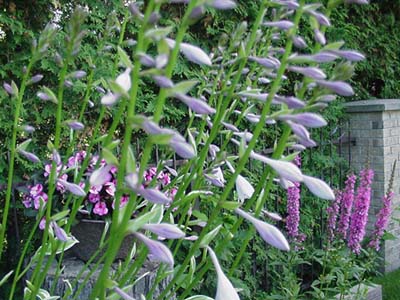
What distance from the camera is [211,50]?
3.77 meters

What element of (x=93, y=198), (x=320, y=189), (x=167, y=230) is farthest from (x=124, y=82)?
(x=93, y=198)

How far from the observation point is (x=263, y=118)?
2.49ft

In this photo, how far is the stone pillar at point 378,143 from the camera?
473 cm

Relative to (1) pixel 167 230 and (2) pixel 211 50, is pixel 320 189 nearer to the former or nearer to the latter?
(1) pixel 167 230

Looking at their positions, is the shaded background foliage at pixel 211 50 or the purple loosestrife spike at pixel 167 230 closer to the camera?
the purple loosestrife spike at pixel 167 230

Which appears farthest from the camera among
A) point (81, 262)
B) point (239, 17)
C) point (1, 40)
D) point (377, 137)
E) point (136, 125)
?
point (377, 137)

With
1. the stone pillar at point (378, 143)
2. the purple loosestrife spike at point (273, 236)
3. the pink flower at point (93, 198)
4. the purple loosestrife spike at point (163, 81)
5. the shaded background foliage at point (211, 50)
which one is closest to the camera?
the purple loosestrife spike at point (163, 81)

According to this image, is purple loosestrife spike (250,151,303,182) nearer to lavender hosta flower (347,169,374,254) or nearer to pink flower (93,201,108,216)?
pink flower (93,201,108,216)

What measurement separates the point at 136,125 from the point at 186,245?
267 cm

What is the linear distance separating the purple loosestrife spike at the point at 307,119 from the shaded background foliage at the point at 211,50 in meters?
1.00

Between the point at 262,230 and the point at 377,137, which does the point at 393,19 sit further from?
the point at 262,230

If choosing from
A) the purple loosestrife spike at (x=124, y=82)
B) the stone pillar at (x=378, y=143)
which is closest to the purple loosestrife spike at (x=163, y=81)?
the purple loosestrife spike at (x=124, y=82)

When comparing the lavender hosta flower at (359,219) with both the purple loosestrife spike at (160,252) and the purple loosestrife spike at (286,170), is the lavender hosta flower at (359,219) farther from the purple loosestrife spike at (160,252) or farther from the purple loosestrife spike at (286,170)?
the purple loosestrife spike at (160,252)

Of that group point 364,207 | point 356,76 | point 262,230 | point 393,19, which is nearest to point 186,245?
point 364,207
